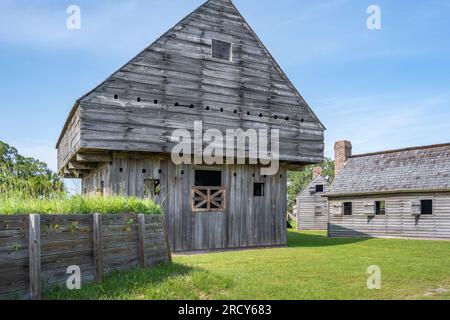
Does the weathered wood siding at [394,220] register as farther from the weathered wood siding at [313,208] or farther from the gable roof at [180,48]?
the gable roof at [180,48]

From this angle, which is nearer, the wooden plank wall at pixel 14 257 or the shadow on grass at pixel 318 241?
the wooden plank wall at pixel 14 257

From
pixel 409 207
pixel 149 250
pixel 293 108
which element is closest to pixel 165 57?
pixel 293 108

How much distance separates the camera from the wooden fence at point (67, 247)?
675 centimetres

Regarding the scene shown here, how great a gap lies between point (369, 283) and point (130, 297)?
16.4 ft

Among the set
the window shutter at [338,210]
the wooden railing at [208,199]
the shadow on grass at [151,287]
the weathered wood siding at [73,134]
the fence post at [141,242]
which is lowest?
the window shutter at [338,210]

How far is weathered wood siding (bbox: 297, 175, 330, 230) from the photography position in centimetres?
3862

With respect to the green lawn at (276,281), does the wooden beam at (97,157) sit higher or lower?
higher

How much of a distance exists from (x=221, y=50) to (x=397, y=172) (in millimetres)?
15391

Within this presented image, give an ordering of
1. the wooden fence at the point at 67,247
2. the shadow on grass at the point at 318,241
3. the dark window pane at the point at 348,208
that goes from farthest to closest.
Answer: the dark window pane at the point at 348,208
the shadow on grass at the point at 318,241
the wooden fence at the point at 67,247

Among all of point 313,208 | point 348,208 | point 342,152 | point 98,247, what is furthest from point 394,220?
point 98,247

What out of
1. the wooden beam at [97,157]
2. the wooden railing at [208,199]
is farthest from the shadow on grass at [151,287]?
the wooden railing at [208,199]

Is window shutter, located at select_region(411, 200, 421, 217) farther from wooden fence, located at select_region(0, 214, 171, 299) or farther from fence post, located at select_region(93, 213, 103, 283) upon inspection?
fence post, located at select_region(93, 213, 103, 283)

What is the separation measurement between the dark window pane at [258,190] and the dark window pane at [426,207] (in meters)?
12.1

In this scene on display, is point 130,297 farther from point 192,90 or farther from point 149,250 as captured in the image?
point 192,90
